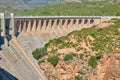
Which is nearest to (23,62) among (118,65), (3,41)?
(3,41)

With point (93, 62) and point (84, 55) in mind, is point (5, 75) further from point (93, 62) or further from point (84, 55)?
point (93, 62)

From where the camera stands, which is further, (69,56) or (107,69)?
(69,56)

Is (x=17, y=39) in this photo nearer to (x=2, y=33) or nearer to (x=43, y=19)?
(x=2, y=33)

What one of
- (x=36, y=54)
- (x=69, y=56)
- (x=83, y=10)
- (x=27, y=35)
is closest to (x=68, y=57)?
(x=69, y=56)

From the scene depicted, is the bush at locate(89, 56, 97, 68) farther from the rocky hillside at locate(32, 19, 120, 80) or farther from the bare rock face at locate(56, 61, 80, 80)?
the bare rock face at locate(56, 61, 80, 80)

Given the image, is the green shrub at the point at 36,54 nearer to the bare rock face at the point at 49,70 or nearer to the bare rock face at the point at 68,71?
the bare rock face at the point at 49,70

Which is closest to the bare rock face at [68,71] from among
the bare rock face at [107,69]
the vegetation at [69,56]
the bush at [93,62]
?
the vegetation at [69,56]
